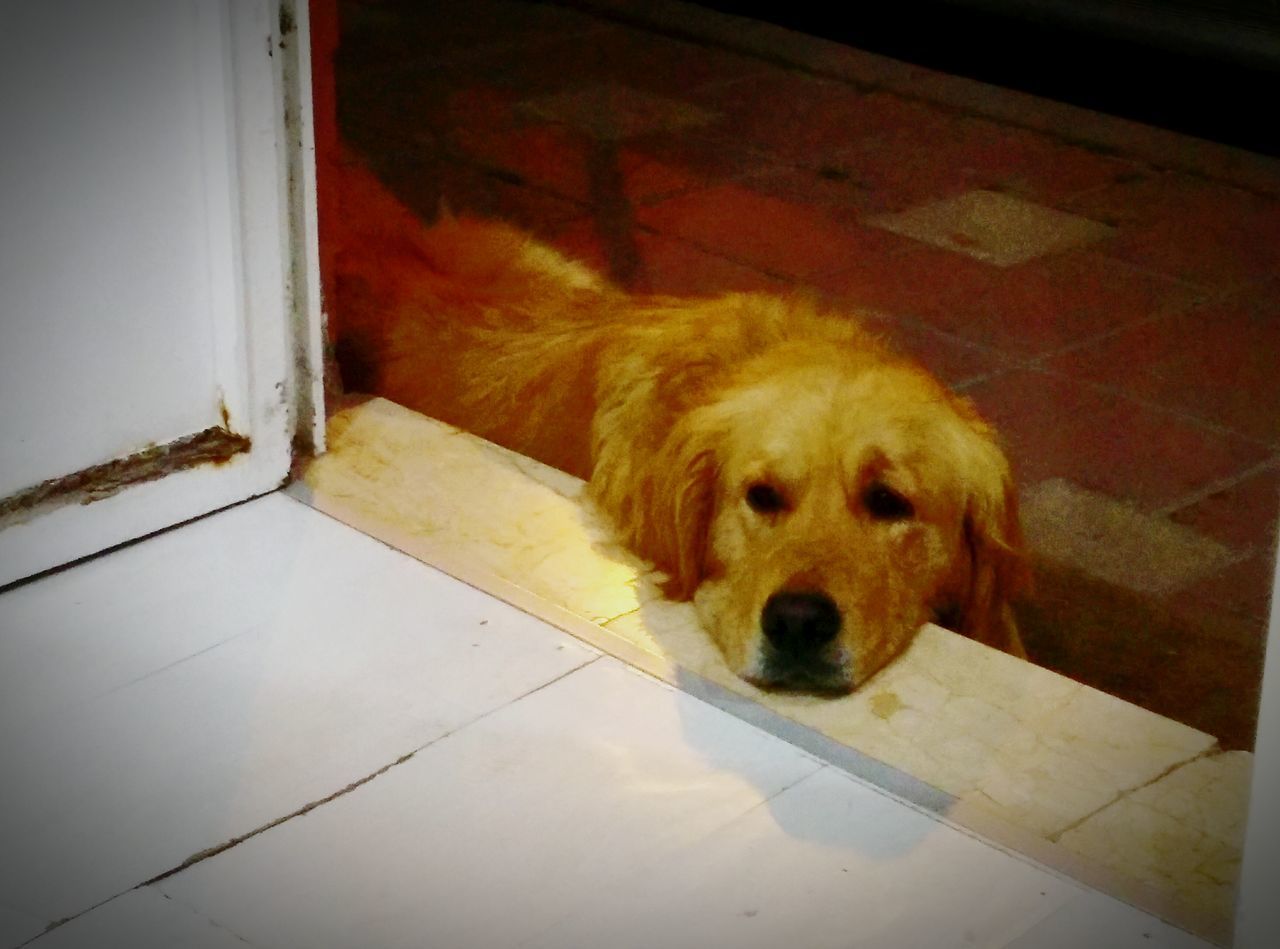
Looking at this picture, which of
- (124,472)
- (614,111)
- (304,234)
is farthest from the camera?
(614,111)

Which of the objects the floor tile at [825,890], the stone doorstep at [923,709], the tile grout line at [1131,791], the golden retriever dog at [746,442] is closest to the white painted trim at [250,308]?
the stone doorstep at [923,709]

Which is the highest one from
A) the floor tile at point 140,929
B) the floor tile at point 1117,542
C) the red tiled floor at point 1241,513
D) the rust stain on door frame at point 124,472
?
the rust stain on door frame at point 124,472

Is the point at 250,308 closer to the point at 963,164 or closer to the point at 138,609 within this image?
the point at 138,609

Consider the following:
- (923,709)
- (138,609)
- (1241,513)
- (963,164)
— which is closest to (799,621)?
(923,709)

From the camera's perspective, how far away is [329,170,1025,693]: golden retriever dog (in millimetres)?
2348

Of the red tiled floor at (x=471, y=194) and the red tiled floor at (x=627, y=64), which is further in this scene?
the red tiled floor at (x=627, y=64)

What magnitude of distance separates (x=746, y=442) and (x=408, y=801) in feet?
2.89

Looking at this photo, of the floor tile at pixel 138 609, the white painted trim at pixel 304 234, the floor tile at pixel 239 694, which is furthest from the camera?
the white painted trim at pixel 304 234

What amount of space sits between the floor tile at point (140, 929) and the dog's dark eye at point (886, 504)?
1.17m

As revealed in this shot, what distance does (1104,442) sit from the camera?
3648mm

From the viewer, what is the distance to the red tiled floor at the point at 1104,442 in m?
3.50

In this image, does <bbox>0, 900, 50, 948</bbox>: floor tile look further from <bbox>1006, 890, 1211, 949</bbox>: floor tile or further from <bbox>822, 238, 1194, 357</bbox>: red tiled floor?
<bbox>822, 238, 1194, 357</bbox>: red tiled floor

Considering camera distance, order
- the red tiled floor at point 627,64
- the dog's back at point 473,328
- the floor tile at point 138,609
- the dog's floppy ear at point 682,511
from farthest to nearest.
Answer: the red tiled floor at point 627,64, the dog's back at point 473,328, the dog's floppy ear at point 682,511, the floor tile at point 138,609

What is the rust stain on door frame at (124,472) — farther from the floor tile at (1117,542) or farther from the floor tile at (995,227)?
the floor tile at (995,227)
